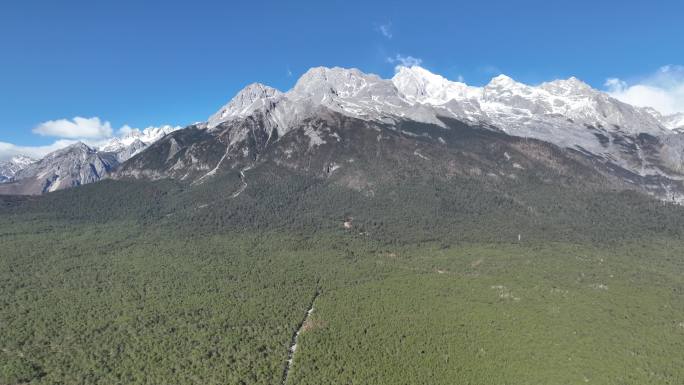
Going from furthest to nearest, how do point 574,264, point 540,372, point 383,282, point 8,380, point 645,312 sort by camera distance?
point 574,264
point 383,282
point 645,312
point 540,372
point 8,380

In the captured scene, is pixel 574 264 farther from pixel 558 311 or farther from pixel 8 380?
pixel 8 380

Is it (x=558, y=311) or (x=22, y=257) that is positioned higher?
(x=22, y=257)

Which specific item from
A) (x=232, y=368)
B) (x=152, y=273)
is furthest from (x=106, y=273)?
(x=232, y=368)

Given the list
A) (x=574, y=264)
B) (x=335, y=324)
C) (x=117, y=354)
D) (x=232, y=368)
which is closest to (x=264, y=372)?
(x=232, y=368)

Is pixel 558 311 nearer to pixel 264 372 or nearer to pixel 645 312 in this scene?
pixel 645 312

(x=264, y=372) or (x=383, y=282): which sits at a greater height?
(x=383, y=282)

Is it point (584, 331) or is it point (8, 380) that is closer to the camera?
point (8, 380)

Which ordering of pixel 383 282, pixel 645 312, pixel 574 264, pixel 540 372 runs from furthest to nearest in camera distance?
pixel 574 264
pixel 383 282
pixel 645 312
pixel 540 372

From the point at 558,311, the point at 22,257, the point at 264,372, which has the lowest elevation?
the point at 264,372

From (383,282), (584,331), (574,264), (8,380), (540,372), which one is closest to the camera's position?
(8,380)
